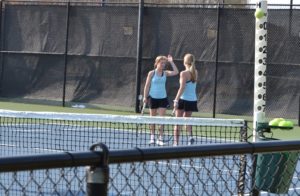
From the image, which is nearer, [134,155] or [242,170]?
[134,155]

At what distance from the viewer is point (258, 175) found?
18.0 feet

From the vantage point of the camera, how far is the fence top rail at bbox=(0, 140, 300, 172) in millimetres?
2670

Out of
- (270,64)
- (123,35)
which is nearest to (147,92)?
(270,64)

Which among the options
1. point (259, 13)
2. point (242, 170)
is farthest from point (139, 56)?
point (242, 170)

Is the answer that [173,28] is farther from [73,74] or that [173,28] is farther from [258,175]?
[258,175]

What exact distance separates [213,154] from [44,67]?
65.6ft

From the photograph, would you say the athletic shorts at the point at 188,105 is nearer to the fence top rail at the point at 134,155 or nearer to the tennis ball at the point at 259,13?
the tennis ball at the point at 259,13

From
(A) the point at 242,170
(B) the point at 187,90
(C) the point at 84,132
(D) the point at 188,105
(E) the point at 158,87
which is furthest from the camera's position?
(E) the point at 158,87

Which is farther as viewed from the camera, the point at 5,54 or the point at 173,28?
the point at 5,54

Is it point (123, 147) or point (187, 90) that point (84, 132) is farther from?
point (187, 90)

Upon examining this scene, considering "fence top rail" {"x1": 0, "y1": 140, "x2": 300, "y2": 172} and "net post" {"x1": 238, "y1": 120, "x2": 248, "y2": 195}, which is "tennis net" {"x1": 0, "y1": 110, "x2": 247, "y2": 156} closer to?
"net post" {"x1": 238, "y1": 120, "x2": 248, "y2": 195}

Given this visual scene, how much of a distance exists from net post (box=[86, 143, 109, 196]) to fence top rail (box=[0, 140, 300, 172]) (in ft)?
0.05

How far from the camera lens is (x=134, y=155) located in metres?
3.01

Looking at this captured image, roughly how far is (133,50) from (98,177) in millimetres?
18865
